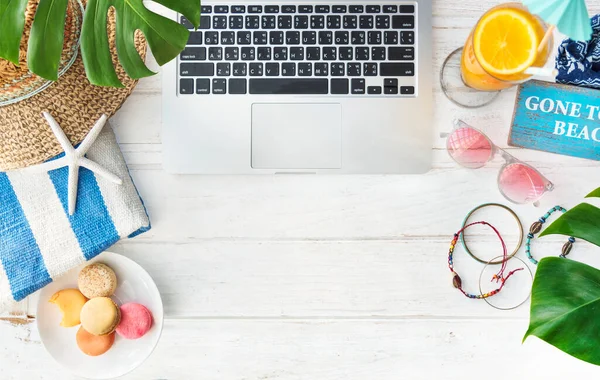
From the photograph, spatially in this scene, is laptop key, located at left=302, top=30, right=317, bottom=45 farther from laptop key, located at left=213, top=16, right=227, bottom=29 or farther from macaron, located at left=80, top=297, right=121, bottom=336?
macaron, located at left=80, top=297, right=121, bottom=336

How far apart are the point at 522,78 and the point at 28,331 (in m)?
0.83

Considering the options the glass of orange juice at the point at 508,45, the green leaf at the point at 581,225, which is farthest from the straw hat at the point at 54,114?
the green leaf at the point at 581,225

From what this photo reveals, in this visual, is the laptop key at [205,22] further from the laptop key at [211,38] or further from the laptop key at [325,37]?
the laptop key at [325,37]

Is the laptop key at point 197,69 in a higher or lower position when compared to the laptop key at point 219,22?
lower

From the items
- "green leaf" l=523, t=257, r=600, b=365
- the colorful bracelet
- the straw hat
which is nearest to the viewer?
"green leaf" l=523, t=257, r=600, b=365

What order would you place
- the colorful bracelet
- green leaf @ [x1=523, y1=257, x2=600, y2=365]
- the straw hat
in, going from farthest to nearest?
the colorful bracelet → the straw hat → green leaf @ [x1=523, y1=257, x2=600, y2=365]

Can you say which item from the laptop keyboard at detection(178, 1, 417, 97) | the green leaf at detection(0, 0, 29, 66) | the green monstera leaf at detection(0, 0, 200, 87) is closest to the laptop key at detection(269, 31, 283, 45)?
the laptop keyboard at detection(178, 1, 417, 97)

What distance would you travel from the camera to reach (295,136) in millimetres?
857

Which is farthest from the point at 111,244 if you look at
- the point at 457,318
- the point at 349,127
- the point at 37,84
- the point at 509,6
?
the point at 509,6

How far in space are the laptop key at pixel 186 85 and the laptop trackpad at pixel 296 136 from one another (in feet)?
0.32

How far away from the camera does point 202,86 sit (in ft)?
2.77

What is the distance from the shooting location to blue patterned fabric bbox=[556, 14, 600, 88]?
843 millimetres

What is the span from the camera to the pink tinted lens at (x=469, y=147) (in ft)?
2.83

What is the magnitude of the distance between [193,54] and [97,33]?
0.22 metres
